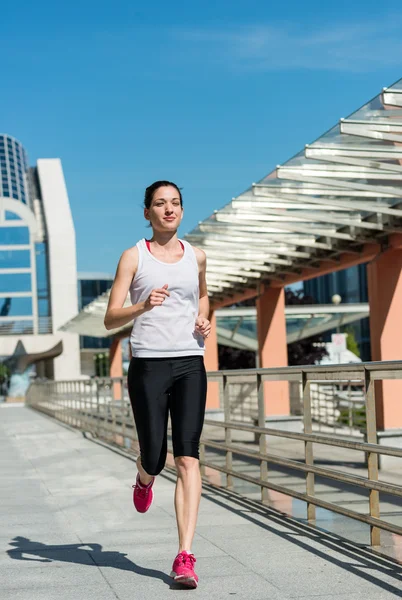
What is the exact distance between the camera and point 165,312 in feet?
15.2

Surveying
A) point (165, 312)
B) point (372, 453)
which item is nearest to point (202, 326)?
point (165, 312)

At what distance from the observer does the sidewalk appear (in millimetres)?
4445

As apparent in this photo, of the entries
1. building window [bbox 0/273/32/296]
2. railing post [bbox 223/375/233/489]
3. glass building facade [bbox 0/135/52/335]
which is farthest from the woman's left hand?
Result: building window [bbox 0/273/32/296]

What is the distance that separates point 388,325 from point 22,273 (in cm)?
6145

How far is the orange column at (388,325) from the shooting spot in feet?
43.1

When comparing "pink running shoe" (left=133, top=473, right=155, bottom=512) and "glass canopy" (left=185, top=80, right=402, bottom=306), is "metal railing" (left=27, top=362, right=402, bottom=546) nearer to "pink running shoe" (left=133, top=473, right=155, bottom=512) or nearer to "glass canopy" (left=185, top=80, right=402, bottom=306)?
"pink running shoe" (left=133, top=473, right=155, bottom=512)

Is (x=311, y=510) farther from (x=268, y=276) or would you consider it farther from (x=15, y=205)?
(x=15, y=205)

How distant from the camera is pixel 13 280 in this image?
237 ft

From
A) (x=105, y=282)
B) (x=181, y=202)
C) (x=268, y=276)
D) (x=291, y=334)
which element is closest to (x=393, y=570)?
(x=181, y=202)

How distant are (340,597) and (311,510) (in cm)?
230

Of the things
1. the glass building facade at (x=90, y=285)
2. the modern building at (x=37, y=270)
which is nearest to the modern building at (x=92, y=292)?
the glass building facade at (x=90, y=285)

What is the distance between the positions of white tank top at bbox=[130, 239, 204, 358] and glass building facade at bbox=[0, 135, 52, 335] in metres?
66.7

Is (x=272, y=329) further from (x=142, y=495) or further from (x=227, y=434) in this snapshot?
(x=142, y=495)

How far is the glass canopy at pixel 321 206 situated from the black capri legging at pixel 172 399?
5.24 meters
